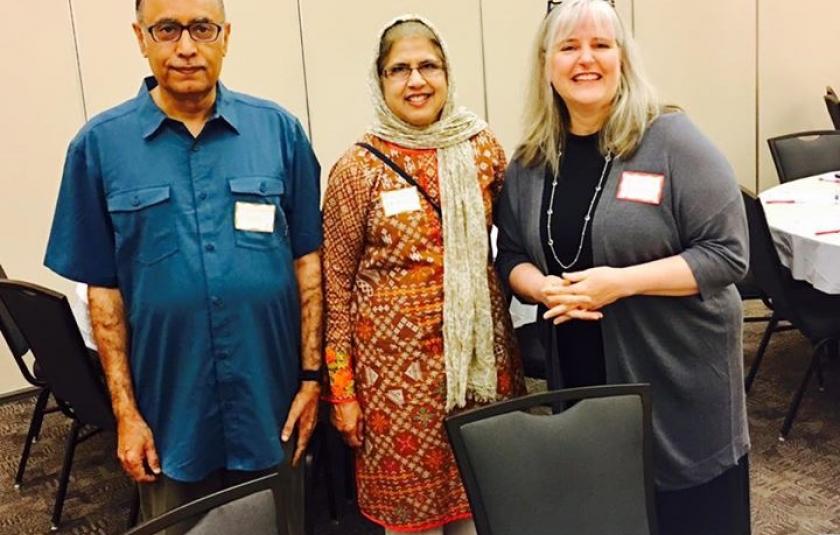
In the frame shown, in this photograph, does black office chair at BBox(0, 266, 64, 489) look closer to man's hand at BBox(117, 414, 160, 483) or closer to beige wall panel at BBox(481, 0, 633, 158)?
man's hand at BBox(117, 414, 160, 483)

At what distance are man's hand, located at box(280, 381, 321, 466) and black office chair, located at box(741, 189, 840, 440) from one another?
196 centimetres

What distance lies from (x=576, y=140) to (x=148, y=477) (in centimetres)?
125

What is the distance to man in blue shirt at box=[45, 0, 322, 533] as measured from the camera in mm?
1777

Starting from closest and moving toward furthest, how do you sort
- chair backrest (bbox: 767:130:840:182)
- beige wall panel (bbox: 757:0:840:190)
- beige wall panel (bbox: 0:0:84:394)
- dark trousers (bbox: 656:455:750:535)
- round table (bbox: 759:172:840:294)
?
dark trousers (bbox: 656:455:750:535) < round table (bbox: 759:172:840:294) < beige wall panel (bbox: 0:0:84:394) < chair backrest (bbox: 767:130:840:182) < beige wall panel (bbox: 757:0:840:190)

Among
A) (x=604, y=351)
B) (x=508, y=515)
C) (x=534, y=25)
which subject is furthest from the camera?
(x=534, y=25)

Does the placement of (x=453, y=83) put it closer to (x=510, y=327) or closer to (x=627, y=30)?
(x=627, y=30)

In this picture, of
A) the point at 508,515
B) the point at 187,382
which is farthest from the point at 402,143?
the point at 508,515

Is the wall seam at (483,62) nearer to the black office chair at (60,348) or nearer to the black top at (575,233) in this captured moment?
the black office chair at (60,348)

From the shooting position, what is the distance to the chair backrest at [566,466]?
154 centimetres

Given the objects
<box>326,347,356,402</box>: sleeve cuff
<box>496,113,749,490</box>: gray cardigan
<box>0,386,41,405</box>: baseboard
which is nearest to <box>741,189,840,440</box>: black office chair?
<box>496,113,749,490</box>: gray cardigan

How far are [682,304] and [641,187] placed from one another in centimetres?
28

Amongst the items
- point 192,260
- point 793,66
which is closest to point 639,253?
point 192,260

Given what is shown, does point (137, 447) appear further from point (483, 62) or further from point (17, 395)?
point (483, 62)

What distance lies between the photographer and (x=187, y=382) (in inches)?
72.7
